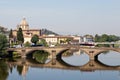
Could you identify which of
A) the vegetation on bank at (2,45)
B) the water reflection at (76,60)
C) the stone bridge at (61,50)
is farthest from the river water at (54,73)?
the vegetation on bank at (2,45)

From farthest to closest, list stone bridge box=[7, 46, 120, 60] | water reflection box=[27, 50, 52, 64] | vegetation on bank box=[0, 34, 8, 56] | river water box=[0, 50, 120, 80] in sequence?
water reflection box=[27, 50, 52, 64]
vegetation on bank box=[0, 34, 8, 56]
stone bridge box=[7, 46, 120, 60]
river water box=[0, 50, 120, 80]

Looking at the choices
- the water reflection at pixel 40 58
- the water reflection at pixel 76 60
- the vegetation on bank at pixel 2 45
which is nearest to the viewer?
the water reflection at pixel 76 60

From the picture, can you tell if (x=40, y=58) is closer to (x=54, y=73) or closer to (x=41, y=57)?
(x=41, y=57)

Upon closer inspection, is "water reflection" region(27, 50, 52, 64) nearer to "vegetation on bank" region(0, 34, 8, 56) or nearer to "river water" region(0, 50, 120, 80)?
"vegetation on bank" region(0, 34, 8, 56)

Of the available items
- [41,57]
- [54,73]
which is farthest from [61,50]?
[54,73]

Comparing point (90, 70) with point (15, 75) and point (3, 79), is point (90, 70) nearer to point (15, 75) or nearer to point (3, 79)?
point (15, 75)

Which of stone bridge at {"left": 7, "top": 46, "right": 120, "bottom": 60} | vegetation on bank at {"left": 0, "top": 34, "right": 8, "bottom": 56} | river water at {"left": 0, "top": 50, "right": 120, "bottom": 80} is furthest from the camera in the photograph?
vegetation on bank at {"left": 0, "top": 34, "right": 8, "bottom": 56}

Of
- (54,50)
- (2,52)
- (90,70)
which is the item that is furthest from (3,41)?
(90,70)

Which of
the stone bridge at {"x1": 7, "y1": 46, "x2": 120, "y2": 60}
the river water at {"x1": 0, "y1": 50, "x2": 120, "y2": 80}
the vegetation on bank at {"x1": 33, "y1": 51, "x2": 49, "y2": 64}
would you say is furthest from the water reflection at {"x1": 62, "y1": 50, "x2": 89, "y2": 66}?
the river water at {"x1": 0, "y1": 50, "x2": 120, "y2": 80}

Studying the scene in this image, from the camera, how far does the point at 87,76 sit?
4347 centimetres

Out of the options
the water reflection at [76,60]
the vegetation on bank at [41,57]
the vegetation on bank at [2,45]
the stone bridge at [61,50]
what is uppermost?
the vegetation on bank at [2,45]

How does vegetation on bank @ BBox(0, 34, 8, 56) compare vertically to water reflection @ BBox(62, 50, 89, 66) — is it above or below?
above

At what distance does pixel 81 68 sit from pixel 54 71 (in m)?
4.61

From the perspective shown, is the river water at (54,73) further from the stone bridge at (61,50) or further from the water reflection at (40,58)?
the water reflection at (40,58)
